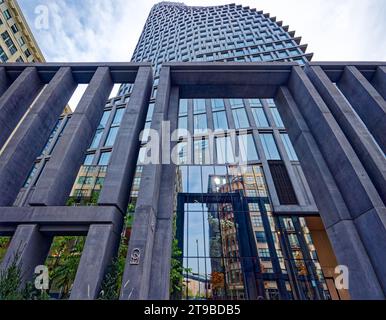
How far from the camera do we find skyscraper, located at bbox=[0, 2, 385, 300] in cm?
851

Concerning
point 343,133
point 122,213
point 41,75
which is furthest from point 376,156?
point 41,75

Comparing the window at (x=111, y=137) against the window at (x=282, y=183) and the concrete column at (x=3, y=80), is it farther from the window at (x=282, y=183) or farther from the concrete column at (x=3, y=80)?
the window at (x=282, y=183)

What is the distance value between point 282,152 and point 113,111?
3066 centimetres

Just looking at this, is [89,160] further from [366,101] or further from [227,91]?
[366,101]

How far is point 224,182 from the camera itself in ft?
72.5

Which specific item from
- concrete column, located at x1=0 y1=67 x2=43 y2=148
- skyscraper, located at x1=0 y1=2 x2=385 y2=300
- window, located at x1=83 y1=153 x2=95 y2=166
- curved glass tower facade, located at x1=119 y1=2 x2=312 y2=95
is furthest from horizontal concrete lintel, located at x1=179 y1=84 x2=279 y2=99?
curved glass tower facade, located at x1=119 y1=2 x2=312 y2=95

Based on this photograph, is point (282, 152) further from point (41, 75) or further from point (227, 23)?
point (227, 23)

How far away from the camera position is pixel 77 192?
26656mm

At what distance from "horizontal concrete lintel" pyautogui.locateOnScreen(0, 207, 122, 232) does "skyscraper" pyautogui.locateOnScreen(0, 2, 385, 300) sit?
64 mm

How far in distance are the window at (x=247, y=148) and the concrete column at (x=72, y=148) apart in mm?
17369

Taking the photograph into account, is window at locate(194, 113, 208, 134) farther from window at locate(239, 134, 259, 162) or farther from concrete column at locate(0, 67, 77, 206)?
concrete column at locate(0, 67, 77, 206)

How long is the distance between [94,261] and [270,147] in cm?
2376
